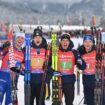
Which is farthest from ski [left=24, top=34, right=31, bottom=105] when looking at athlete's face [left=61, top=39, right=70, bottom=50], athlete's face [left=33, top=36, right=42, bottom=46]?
athlete's face [left=61, top=39, right=70, bottom=50]

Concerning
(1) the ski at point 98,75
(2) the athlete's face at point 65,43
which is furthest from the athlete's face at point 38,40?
(1) the ski at point 98,75

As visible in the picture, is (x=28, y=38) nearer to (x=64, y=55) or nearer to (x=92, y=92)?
(x=64, y=55)

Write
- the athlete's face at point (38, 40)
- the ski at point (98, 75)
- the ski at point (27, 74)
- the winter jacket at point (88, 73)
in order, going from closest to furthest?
the ski at point (27, 74) < the athlete's face at point (38, 40) < the ski at point (98, 75) < the winter jacket at point (88, 73)

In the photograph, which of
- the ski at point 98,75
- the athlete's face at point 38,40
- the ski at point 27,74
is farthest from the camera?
the ski at point 98,75

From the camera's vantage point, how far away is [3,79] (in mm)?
7211

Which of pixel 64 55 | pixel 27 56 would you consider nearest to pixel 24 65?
pixel 27 56

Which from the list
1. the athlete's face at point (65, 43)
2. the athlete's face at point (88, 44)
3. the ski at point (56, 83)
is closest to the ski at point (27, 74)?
the ski at point (56, 83)

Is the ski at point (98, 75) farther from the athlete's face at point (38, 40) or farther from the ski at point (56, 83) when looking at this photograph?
the athlete's face at point (38, 40)

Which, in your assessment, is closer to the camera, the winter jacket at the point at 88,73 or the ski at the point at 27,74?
the ski at the point at 27,74

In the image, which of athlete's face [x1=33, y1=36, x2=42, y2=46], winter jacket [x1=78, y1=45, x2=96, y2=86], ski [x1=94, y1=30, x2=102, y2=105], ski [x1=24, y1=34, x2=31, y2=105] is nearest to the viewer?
ski [x1=24, y1=34, x2=31, y2=105]

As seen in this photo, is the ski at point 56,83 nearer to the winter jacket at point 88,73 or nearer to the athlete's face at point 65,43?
the athlete's face at point 65,43

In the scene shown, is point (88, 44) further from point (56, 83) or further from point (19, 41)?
point (19, 41)

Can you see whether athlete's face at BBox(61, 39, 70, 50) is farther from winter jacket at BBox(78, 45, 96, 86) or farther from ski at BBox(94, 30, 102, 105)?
ski at BBox(94, 30, 102, 105)

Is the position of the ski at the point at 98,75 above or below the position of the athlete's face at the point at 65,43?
below
